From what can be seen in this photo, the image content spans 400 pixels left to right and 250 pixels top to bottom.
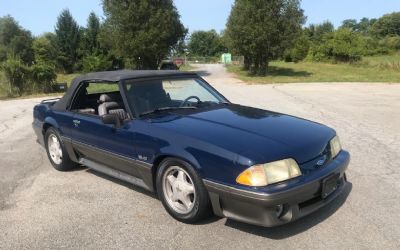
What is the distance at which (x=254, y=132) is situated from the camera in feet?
13.3

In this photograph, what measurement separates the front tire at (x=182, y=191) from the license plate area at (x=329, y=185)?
1.05m

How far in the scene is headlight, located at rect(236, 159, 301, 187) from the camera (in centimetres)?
353

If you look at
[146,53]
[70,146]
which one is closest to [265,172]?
[70,146]

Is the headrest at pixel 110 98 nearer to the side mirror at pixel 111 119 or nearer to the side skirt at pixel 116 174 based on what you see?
the side mirror at pixel 111 119

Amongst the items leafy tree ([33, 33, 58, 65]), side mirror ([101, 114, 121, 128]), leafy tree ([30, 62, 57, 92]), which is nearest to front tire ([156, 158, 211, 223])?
side mirror ([101, 114, 121, 128])

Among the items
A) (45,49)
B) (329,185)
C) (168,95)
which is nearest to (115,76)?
(168,95)

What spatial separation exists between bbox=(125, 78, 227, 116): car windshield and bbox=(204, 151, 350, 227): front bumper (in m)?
1.46

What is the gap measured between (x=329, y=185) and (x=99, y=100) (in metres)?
3.26

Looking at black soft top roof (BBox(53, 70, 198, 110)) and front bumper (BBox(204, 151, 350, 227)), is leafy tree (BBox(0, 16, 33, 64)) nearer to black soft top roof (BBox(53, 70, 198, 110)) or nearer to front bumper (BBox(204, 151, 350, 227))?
black soft top roof (BBox(53, 70, 198, 110))

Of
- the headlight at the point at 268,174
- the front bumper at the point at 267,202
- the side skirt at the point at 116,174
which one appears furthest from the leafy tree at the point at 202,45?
the headlight at the point at 268,174

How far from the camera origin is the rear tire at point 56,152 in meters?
6.01

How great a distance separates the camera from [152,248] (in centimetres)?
369

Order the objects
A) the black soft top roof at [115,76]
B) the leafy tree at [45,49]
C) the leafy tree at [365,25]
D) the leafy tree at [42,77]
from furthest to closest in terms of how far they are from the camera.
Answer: the leafy tree at [365,25] < the leafy tree at [45,49] < the leafy tree at [42,77] < the black soft top roof at [115,76]

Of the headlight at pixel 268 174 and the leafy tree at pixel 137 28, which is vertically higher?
the leafy tree at pixel 137 28
